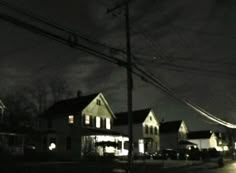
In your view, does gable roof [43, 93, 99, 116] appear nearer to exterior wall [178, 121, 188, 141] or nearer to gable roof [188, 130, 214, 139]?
exterior wall [178, 121, 188, 141]

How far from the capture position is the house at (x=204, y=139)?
256 feet

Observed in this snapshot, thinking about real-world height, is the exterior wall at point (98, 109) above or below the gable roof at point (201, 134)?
above

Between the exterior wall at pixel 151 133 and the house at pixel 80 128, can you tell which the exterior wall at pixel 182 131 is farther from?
the house at pixel 80 128

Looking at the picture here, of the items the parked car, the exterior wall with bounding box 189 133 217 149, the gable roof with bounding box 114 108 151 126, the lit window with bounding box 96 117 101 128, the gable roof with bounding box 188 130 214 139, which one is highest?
the gable roof with bounding box 114 108 151 126

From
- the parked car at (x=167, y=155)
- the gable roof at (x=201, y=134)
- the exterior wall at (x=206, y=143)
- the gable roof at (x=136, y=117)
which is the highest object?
the gable roof at (x=136, y=117)

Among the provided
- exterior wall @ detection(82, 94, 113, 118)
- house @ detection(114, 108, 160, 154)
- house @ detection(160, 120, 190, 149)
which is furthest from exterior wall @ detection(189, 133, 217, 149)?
exterior wall @ detection(82, 94, 113, 118)

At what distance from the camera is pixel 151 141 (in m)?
56.5

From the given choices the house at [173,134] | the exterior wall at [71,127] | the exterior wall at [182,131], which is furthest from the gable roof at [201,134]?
the exterior wall at [71,127]

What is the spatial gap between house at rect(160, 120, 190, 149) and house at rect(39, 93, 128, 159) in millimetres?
20617

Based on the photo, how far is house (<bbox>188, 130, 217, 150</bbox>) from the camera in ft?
256

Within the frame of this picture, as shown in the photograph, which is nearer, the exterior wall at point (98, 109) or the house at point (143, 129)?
the exterior wall at point (98, 109)

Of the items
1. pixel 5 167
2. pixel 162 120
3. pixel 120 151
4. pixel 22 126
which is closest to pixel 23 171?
pixel 5 167

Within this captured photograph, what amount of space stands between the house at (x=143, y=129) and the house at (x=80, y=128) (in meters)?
7.39

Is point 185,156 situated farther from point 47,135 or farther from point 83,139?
point 47,135
